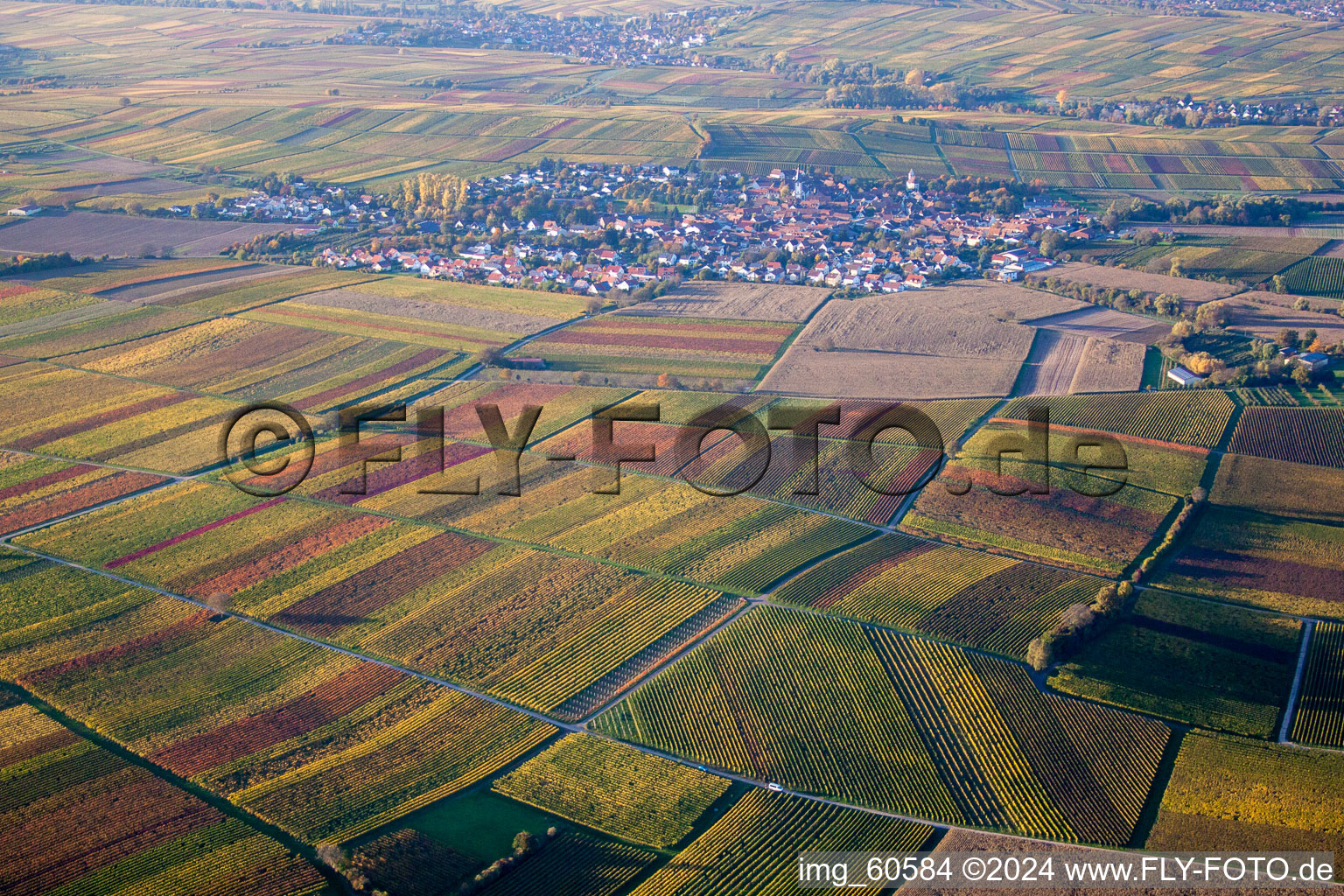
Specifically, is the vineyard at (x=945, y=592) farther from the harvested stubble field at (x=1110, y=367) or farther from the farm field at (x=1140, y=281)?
the farm field at (x=1140, y=281)

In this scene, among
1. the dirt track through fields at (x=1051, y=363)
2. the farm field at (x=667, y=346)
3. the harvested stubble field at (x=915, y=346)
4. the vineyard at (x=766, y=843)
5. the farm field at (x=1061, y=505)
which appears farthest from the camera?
the farm field at (x=667, y=346)

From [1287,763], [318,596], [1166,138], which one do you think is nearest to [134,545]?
[318,596]

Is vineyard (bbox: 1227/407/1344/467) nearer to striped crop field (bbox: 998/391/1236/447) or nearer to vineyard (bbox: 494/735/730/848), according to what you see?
striped crop field (bbox: 998/391/1236/447)

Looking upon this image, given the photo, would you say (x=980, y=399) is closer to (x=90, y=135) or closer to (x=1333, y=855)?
(x=1333, y=855)

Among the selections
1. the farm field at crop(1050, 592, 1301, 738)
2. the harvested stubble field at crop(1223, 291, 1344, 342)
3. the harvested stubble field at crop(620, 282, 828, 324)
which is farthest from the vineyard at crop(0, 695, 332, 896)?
the harvested stubble field at crop(1223, 291, 1344, 342)
